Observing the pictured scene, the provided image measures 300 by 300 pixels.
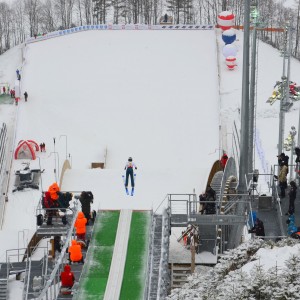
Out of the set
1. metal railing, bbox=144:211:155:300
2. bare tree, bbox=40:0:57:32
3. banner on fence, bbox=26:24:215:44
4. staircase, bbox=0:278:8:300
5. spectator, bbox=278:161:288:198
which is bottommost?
staircase, bbox=0:278:8:300

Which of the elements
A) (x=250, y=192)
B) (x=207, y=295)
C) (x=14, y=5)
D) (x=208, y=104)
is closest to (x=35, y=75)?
(x=208, y=104)

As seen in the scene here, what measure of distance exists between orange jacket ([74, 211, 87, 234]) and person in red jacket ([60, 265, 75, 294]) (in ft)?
8.08

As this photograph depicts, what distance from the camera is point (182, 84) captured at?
190ft

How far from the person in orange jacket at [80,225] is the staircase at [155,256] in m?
1.93

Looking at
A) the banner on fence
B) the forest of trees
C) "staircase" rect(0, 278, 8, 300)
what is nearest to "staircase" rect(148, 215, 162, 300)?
"staircase" rect(0, 278, 8, 300)

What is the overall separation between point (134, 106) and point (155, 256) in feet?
101

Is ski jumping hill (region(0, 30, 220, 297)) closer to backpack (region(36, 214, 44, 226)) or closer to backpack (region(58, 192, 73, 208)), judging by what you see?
backpack (region(58, 192, 73, 208))

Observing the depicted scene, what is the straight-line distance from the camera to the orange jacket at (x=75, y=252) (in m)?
25.2

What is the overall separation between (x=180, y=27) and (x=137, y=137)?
16701 mm

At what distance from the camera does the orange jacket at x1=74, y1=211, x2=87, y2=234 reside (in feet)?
86.6

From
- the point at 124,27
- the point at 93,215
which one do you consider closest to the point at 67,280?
the point at 93,215

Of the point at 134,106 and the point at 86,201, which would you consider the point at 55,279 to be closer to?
the point at 86,201

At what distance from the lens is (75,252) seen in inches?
996

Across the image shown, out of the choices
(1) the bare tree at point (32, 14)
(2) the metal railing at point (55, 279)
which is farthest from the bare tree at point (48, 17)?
(2) the metal railing at point (55, 279)
